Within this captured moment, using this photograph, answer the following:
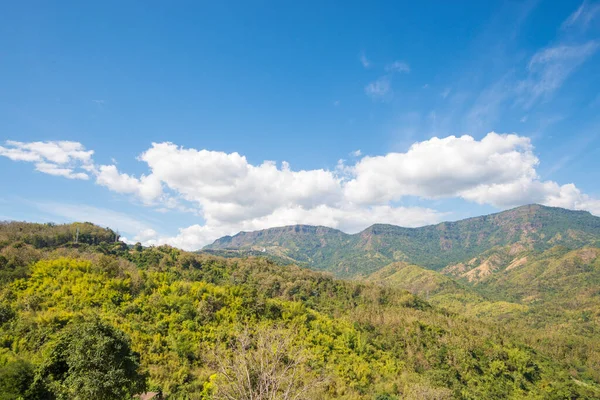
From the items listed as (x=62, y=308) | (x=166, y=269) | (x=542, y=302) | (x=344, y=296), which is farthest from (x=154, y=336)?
(x=542, y=302)

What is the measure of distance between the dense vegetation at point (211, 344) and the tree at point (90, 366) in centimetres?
7

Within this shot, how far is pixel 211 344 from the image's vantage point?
3381 cm

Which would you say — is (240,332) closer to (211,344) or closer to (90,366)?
(211,344)

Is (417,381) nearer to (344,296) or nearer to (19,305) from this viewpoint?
(344,296)

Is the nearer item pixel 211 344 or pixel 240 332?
pixel 240 332

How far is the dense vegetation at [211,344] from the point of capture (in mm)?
18250

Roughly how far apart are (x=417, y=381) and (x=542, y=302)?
160 metres

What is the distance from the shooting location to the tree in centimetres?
1820

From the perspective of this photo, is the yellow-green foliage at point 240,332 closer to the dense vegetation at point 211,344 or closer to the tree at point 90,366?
the dense vegetation at point 211,344

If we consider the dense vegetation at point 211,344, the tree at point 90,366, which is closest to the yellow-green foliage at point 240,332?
the dense vegetation at point 211,344

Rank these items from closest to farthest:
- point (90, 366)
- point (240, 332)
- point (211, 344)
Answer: point (90, 366)
point (240, 332)
point (211, 344)

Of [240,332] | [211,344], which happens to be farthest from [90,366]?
[211,344]

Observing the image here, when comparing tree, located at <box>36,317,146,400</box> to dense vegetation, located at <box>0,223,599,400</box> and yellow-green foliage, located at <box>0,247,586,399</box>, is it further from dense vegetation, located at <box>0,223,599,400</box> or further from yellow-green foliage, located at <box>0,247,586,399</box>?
yellow-green foliage, located at <box>0,247,586,399</box>

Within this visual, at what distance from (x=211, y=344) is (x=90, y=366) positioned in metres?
16.1
